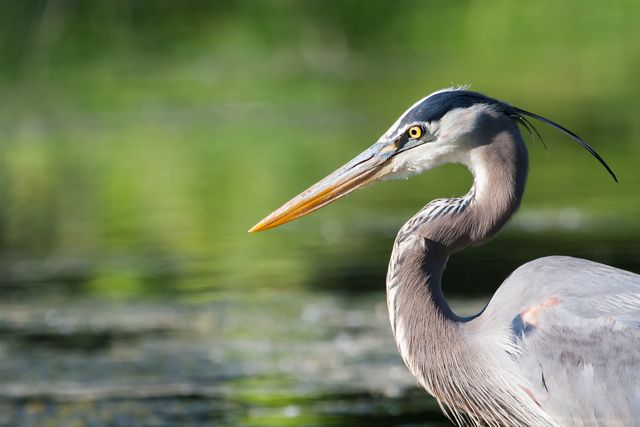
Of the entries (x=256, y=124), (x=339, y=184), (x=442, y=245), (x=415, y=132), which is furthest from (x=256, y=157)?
Result: (x=442, y=245)

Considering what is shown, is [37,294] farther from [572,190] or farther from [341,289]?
[572,190]

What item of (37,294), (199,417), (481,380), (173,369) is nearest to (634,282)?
(481,380)

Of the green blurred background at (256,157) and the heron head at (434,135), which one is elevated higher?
the heron head at (434,135)

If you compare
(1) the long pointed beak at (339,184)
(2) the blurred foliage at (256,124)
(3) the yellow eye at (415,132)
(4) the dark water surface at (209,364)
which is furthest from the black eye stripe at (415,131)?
(4) the dark water surface at (209,364)

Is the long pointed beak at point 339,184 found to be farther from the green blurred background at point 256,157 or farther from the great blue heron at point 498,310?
the green blurred background at point 256,157

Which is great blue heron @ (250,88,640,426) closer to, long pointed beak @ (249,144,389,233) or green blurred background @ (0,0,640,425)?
long pointed beak @ (249,144,389,233)

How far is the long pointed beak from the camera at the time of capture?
4457 mm

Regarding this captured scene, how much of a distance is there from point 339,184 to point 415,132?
1.11ft

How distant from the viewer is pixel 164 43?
2677 centimetres

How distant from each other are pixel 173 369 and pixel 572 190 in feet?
22.2

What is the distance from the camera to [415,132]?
4383 mm

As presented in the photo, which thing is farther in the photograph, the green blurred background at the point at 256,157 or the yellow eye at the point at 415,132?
the green blurred background at the point at 256,157

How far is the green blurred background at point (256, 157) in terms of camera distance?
7996mm

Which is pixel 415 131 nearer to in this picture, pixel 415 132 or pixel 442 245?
pixel 415 132
